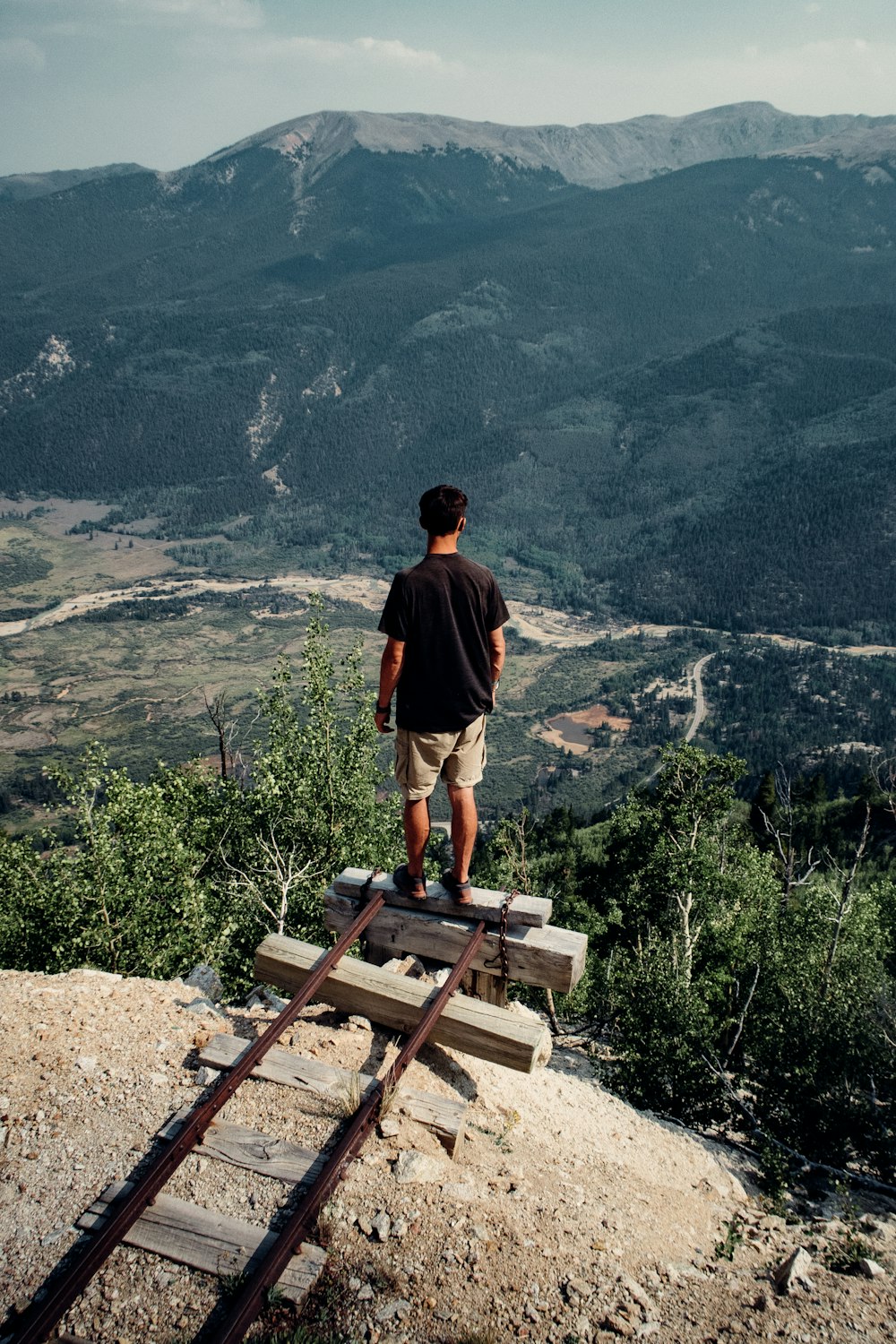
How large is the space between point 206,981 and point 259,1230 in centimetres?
600

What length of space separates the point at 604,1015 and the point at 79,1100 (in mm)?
16588

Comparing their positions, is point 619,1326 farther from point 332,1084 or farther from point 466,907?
point 466,907

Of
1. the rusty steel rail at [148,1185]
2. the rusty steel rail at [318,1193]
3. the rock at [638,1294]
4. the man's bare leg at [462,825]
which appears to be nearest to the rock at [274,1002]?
the rusty steel rail at [148,1185]

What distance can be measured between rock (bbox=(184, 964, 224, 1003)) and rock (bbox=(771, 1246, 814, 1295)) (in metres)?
7.04

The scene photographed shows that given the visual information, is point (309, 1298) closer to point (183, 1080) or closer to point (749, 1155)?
point (183, 1080)

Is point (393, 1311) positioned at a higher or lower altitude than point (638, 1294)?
higher

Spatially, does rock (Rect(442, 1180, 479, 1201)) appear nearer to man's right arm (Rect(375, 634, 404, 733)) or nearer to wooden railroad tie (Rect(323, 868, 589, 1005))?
wooden railroad tie (Rect(323, 868, 589, 1005))

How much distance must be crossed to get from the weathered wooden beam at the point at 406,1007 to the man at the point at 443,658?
4.63 ft

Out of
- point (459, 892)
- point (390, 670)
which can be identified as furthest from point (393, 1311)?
point (390, 670)

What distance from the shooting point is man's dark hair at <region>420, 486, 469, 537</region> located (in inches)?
288

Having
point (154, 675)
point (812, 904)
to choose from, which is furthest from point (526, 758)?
point (812, 904)

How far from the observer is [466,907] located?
850cm

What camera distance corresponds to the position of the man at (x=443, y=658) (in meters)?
7.34

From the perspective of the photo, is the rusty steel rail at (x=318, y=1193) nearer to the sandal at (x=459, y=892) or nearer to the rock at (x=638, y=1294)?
the sandal at (x=459, y=892)
